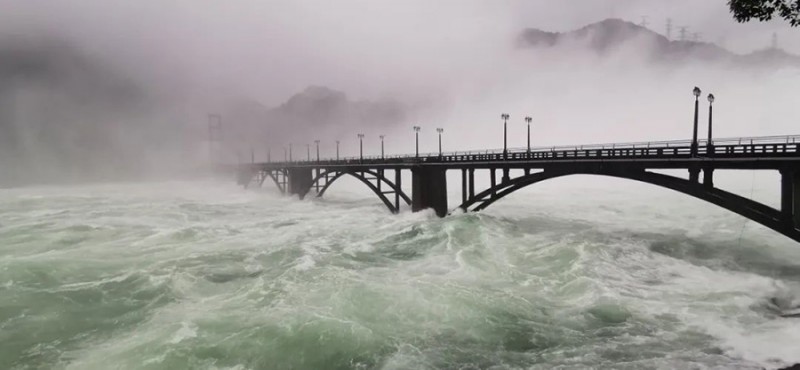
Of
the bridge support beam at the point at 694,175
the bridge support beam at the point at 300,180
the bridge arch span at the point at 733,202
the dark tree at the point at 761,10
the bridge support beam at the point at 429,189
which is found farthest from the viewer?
the bridge support beam at the point at 300,180

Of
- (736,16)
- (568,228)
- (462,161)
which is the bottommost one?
(568,228)

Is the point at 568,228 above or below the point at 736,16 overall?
below

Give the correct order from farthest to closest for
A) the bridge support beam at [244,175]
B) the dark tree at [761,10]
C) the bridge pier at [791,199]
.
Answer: the bridge support beam at [244,175] < the bridge pier at [791,199] < the dark tree at [761,10]

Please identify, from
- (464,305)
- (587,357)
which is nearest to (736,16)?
(587,357)

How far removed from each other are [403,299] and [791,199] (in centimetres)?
2115

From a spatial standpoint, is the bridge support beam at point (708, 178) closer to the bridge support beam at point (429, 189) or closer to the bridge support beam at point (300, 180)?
the bridge support beam at point (429, 189)

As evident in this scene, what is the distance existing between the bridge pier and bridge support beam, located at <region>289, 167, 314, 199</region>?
6828 centimetres

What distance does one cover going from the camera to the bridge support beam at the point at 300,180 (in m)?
80.2

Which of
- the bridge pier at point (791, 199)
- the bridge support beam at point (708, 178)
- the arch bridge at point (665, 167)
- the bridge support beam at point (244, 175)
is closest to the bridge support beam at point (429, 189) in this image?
the arch bridge at point (665, 167)

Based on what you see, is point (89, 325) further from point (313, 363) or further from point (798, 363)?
point (798, 363)

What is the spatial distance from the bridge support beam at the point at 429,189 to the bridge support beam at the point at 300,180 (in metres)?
37.0

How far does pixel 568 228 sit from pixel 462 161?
12278mm

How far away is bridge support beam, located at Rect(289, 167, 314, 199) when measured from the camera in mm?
80250

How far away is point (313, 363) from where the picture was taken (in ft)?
43.8
